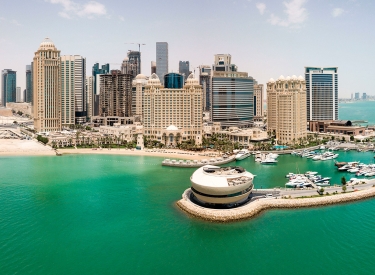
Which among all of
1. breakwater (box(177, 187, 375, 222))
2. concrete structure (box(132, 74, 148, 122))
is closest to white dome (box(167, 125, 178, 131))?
concrete structure (box(132, 74, 148, 122))

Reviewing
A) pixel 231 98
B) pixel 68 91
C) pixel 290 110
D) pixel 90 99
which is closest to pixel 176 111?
pixel 231 98

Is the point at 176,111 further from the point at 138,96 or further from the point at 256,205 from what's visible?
the point at 256,205

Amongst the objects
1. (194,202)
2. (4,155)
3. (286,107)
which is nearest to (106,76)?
(4,155)

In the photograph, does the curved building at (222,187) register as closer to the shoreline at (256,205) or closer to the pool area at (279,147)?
the shoreline at (256,205)

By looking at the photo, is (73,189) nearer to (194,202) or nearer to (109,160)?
(194,202)

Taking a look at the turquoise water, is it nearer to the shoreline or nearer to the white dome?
the shoreline
